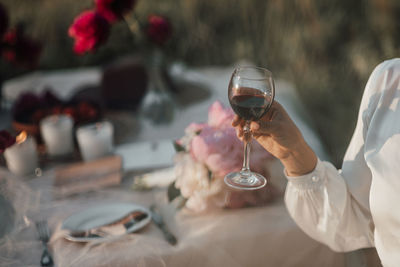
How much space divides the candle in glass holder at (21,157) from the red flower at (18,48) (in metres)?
0.55

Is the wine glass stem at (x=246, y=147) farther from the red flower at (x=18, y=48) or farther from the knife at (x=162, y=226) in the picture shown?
the red flower at (x=18, y=48)

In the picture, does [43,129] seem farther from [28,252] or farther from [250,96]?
[250,96]

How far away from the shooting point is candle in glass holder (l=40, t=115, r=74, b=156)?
1340 mm

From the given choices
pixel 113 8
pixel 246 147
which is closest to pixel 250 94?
pixel 246 147

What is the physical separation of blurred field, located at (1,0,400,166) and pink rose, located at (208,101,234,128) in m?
2.68

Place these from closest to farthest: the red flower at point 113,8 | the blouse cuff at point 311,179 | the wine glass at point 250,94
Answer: the wine glass at point 250,94 < the blouse cuff at point 311,179 < the red flower at point 113,8

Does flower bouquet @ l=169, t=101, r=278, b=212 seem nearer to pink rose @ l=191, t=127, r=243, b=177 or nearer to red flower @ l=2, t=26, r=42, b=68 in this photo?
pink rose @ l=191, t=127, r=243, b=177

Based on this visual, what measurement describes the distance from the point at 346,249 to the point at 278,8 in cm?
302

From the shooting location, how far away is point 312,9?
3.53 m

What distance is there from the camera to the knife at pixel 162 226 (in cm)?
86

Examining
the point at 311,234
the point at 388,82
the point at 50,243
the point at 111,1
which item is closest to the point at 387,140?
the point at 388,82

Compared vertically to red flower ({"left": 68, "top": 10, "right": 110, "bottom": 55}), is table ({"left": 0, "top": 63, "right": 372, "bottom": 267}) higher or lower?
lower

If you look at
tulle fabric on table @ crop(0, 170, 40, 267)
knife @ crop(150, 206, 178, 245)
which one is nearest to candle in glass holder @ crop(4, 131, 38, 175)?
tulle fabric on table @ crop(0, 170, 40, 267)

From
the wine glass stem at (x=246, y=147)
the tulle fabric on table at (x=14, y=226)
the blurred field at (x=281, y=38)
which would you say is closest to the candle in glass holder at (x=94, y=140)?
the tulle fabric on table at (x=14, y=226)
